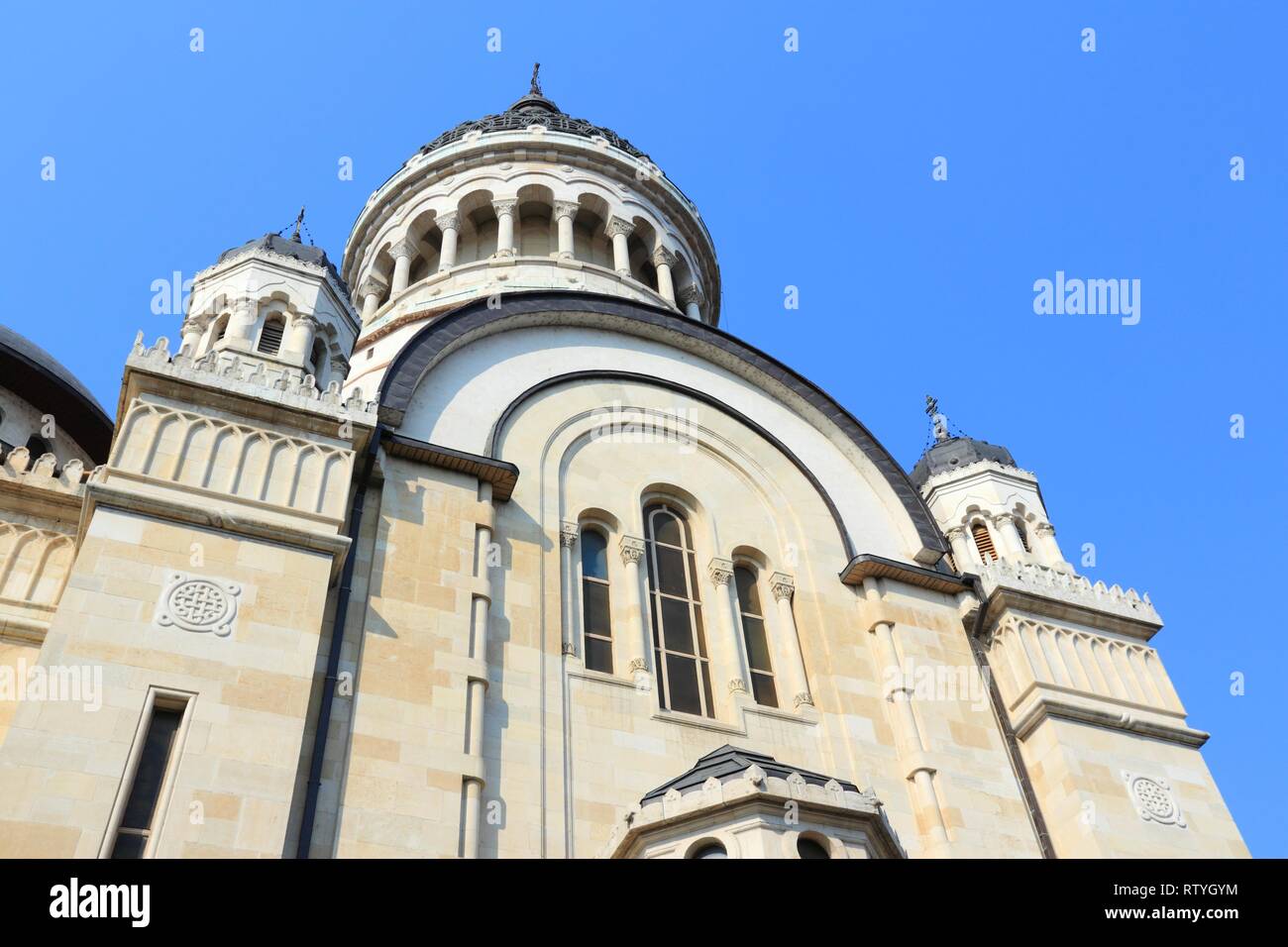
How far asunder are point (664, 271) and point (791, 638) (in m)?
16.2

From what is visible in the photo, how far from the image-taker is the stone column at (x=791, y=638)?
60.6 feet

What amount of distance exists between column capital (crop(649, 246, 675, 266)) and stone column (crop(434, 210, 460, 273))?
17.9ft

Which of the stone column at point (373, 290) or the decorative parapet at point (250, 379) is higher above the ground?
the stone column at point (373, 290)

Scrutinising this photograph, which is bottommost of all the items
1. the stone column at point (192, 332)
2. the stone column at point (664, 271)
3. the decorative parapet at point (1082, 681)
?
the decorative parapet at point (1082, 681)

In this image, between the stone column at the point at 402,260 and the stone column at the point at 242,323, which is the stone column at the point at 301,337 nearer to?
the stone column at the point at 242,323

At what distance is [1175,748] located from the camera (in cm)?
1894

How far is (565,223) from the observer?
3231 centimetres

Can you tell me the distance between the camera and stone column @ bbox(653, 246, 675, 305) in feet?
106

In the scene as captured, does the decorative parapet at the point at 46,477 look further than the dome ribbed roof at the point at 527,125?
No

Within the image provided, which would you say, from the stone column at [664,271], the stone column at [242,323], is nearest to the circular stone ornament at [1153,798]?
the stone column at [242,323]

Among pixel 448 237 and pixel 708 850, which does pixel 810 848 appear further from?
pixel 448 237

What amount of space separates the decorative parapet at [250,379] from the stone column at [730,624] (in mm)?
6167
